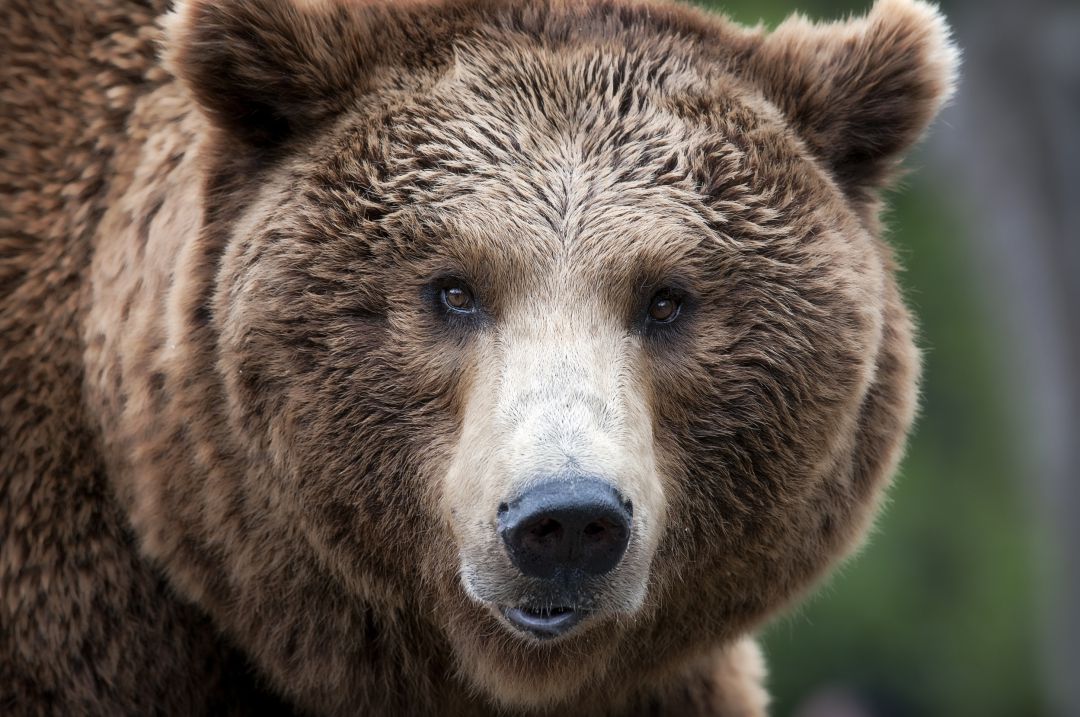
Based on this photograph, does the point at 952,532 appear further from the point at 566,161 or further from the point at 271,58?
the point at 271,58

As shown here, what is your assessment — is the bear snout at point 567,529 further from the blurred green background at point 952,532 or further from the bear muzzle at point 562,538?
the blurred green background at point 952,532

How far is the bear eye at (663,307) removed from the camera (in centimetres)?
424

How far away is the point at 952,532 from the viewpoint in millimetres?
19422

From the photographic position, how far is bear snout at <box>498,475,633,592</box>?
3600 millimetres

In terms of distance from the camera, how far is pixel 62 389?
15.0 feet

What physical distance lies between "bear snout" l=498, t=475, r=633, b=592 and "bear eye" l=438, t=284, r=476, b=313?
683 millimetres

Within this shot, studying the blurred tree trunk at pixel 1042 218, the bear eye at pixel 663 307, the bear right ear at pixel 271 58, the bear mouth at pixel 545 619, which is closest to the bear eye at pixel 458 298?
the bear eye at pixel 663 307

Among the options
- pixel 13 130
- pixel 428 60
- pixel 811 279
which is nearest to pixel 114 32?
pixel 13 130

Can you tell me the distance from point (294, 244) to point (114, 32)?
1.29 meters

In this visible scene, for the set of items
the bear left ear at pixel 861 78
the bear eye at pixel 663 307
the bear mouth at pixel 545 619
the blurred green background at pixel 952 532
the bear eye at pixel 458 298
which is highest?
the bear left ear at pixel 861 78

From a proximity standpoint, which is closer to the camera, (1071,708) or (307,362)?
(307,362)

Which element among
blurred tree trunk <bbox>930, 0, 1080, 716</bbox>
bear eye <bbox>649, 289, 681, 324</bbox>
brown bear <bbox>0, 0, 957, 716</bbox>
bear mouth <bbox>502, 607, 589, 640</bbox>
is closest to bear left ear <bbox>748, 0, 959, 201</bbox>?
brown bear <bbox>0, 0, 957, 716</bbox>

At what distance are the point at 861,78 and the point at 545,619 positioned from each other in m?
1.96

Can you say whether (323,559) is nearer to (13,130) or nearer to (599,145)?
(599,145)
